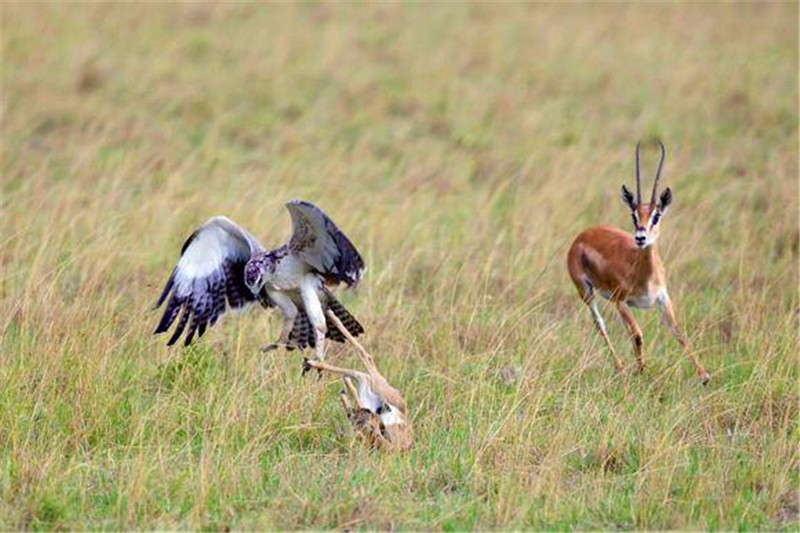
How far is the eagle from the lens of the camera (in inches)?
265

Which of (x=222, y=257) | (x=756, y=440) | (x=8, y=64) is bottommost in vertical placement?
(x=756, y=440)

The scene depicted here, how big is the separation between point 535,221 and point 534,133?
2.95 m

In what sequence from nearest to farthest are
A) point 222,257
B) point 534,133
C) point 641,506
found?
point 641,506
point 222,257
point 534,133

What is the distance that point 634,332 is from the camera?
7.56 metres

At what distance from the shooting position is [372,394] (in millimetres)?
6613

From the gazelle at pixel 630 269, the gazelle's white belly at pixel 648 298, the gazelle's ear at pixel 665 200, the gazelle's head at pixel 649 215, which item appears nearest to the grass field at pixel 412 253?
the gazelle at pixel 630 269

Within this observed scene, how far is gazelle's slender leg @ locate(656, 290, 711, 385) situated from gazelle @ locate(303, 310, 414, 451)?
1530 mm

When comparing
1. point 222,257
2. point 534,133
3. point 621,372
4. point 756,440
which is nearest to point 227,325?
point 222,257

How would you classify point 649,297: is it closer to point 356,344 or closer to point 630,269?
point 630,269

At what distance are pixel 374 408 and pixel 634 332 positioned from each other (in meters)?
1.64

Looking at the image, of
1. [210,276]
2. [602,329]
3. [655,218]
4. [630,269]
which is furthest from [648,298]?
[210,276]

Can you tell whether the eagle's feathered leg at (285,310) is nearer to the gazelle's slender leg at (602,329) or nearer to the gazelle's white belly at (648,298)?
the gazelle's slender leg at (602,329)

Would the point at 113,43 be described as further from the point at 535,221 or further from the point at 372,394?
the point at 372,394

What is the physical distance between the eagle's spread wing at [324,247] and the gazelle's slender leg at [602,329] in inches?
59.3
